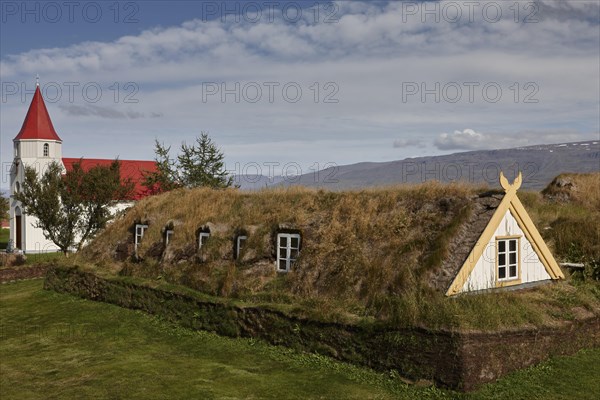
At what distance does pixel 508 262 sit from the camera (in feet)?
51.8

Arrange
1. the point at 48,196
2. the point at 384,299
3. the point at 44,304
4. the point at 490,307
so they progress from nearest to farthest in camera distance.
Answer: the point at 490,307 → the point at 384,299 → the point at 44,304 → the point at 48,196

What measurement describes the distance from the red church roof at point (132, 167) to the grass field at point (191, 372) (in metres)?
34.9

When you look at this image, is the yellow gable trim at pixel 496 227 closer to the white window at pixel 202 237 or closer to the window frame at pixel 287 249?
the window frame at pixel 287 249

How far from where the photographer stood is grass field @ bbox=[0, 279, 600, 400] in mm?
12961

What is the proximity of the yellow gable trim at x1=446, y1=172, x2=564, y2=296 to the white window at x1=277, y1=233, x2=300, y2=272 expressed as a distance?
5961 mm

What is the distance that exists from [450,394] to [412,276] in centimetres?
343

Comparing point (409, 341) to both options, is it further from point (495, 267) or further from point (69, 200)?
point (69, 200)

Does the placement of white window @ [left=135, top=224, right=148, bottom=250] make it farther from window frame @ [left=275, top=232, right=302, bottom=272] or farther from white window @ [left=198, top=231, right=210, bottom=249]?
window frame @ [left=275, top=232, right=302, bottom=272]

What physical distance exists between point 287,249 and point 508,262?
725cm

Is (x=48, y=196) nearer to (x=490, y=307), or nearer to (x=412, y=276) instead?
(x=412, y=276)

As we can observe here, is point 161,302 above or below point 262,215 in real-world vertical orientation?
below

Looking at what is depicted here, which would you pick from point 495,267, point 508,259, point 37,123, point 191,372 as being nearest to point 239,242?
point 191,372

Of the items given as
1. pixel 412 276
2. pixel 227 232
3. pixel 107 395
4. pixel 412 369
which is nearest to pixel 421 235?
pixel 412 276

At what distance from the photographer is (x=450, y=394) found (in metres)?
12.6
